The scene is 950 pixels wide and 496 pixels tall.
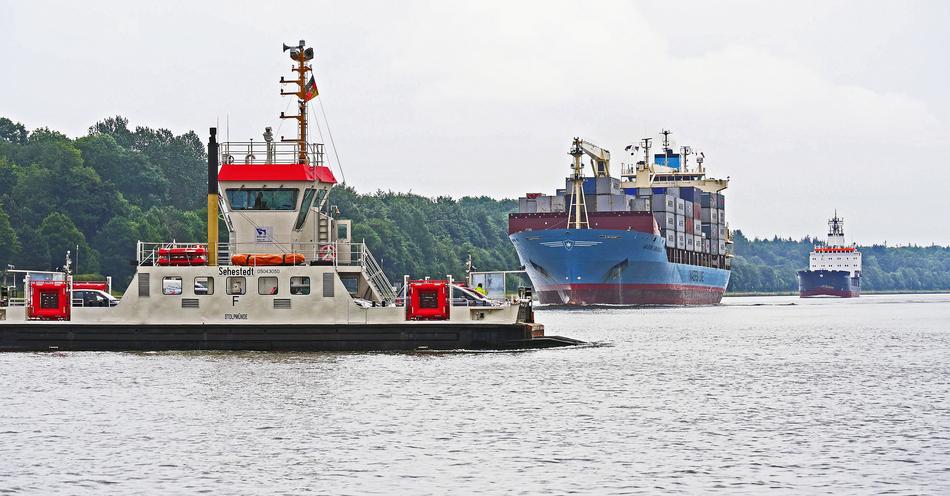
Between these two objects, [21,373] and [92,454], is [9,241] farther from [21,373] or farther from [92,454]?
[92,454]

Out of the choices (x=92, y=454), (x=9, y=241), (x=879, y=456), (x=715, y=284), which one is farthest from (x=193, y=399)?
(x=715, y=284)

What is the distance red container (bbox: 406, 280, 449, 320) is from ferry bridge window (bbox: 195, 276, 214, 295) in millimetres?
6749

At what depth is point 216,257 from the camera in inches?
1793

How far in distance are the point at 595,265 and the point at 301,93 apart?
8294 cm

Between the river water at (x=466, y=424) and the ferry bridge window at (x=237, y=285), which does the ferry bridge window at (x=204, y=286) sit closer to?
the ferry bridge window at (x=237, y=285)

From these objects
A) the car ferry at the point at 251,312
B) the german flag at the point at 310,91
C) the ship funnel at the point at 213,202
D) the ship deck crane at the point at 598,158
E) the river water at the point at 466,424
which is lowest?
the river water at the point at 466,424

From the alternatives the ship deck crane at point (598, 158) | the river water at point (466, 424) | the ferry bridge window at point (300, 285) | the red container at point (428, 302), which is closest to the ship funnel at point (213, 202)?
the ferry bridge window at point (300, 285)

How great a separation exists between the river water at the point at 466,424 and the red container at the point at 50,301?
159 centimetres

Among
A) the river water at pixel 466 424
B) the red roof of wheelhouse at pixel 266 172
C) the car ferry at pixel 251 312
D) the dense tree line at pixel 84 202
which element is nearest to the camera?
the river water at pixel 466 424

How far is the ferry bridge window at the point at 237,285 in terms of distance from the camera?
44.7 metres

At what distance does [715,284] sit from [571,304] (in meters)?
42.5

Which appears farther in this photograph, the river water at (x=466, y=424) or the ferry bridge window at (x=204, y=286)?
the ferry bridge window at (x=204, y=286)

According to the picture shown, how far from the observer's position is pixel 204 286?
4503 cm

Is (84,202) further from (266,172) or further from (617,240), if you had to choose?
(266,172)
